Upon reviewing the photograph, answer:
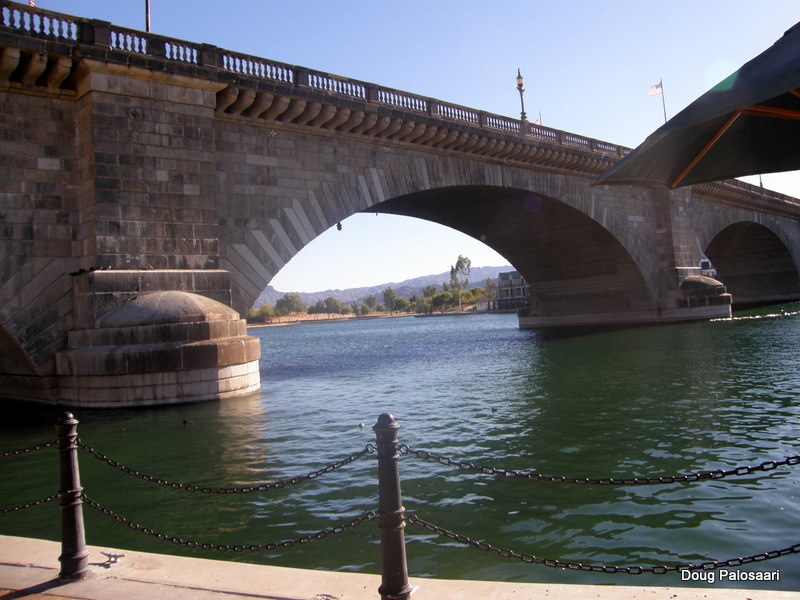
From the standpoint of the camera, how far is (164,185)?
15945mm

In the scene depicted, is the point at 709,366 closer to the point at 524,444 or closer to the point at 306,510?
the point at 524,444

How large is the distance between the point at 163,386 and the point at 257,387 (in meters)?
3.16

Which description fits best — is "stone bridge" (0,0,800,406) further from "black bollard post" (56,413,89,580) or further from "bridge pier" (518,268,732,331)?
"bridge pier" (518,268,732,331)

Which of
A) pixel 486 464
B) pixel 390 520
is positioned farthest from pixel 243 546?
pixel 486 464

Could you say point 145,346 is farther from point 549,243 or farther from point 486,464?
point 549,243

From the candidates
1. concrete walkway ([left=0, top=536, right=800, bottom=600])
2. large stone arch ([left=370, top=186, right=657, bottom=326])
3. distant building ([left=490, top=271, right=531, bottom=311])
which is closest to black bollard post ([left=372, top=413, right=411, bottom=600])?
concrete walkway ([left=0, top=536, right=800, bottom=600])

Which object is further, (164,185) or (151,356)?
(164,185)

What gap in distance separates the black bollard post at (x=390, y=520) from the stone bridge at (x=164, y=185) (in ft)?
Answer: 37.1

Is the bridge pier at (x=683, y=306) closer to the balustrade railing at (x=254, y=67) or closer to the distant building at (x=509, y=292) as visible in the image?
the balustrade railing at (x=254, y=67)

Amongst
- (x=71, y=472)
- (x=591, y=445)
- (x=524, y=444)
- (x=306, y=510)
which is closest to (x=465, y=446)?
(x=524, y=444)

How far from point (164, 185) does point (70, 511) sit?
12734mm

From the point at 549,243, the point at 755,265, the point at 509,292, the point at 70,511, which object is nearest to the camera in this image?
the point at 70,511

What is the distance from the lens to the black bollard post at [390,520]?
3.63 meters

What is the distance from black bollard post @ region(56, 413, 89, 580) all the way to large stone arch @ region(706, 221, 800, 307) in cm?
5845
